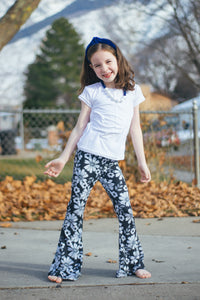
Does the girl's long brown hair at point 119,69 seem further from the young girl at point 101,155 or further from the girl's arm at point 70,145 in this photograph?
the girl's arm at point 70,145

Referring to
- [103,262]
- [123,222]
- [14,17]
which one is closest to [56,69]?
[14,17]

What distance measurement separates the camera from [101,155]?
2738 mm

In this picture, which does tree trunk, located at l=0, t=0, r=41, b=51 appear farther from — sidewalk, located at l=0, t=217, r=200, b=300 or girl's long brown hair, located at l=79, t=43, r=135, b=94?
girl's long brown hair, located at l=79, t=43, r=135, b=94

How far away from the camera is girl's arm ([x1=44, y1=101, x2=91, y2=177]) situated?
2.74 m

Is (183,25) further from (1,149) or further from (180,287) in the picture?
(1,149)

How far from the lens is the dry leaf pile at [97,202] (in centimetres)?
511

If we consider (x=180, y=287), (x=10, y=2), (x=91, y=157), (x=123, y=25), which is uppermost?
(x=123, y=25)

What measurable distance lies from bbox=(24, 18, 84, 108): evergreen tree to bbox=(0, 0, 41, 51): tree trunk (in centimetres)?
4505

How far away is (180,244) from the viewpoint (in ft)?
12.3

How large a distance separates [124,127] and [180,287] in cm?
113

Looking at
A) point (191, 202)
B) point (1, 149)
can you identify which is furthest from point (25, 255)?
point (1, 149)

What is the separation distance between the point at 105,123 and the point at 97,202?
3016 mm

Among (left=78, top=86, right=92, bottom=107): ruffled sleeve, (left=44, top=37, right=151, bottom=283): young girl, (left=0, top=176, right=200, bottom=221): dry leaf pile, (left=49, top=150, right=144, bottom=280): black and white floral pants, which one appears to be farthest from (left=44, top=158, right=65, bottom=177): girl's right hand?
(left=0, top=176, right=200, bottom=221): dry leaf pile

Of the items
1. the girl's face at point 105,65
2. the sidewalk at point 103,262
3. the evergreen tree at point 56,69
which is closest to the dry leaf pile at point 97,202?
the sidewalk at point 103,262
